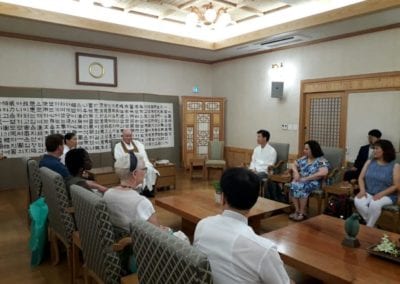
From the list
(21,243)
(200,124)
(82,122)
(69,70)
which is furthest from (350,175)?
(69,70)

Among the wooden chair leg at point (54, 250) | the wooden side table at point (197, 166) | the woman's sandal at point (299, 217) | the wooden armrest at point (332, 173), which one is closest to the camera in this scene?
the wooden chair leg at point (54, 250)

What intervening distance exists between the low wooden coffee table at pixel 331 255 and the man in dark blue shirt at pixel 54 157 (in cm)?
192

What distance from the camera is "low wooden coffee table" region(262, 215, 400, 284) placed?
5.57 ft

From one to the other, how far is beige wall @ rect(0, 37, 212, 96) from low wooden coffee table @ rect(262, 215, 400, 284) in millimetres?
5003

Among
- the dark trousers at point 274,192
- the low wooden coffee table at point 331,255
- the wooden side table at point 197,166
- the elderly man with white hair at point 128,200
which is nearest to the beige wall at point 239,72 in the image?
the wooden side table at point 197,166

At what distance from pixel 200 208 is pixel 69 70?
4138mm

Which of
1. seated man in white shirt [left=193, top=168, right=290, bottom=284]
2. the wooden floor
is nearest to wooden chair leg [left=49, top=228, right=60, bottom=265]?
the wooden floor

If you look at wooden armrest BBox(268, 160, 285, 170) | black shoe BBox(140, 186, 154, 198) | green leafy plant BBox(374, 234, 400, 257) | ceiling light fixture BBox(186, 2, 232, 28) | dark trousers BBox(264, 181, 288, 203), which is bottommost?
black shoe BBox(140, 186, 154, 198)

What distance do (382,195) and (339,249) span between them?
5.33ft

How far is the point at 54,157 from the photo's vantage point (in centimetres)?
297

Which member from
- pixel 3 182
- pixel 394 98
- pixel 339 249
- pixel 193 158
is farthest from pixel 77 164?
pixel 394 98

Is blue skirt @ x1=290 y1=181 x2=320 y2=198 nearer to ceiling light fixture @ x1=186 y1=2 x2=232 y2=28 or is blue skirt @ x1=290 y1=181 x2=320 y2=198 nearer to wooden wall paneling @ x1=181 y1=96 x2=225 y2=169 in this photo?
ceiling light fixture @ x1=186 y1=2 x2=232 y2=28

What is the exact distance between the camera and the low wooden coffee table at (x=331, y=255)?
1.70 meters

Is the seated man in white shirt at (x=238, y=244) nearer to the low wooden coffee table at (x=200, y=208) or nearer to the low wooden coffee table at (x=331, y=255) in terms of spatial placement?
the low wooden coffee table at (x=331, y=255)
